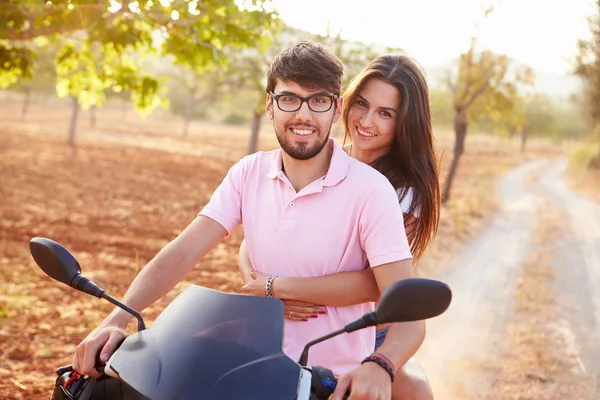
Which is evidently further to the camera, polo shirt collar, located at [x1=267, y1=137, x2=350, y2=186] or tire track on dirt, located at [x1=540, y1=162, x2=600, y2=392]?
tire track on dirt, located at [x1=540, y1=162, x2=600, y2=392]

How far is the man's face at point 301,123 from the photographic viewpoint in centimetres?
225

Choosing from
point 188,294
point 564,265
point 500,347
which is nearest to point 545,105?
point 564,265

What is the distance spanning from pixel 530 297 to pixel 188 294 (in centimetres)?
701

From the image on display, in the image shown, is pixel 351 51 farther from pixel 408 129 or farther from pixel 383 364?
pixel 383 364

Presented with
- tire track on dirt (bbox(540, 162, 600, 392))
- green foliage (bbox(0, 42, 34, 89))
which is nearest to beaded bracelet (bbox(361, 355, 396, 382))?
tire track on dirt (bbox(540, 162, 600, 392))

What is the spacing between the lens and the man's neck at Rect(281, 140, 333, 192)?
250 cm

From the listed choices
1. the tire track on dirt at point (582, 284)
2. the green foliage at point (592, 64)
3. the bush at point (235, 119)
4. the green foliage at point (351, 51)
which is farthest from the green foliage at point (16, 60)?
the bush at point (235, 119)

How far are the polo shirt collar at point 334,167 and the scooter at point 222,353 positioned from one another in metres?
0.73

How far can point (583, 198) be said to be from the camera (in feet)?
70.6

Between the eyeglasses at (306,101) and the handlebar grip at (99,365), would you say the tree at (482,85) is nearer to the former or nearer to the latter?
the eyeglasses at (306,101)

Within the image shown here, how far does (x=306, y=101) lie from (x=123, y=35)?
15.2 feet

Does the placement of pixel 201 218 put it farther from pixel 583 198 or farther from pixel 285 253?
pixel 583 198

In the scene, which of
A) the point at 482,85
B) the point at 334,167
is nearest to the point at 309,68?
the point at 334,167

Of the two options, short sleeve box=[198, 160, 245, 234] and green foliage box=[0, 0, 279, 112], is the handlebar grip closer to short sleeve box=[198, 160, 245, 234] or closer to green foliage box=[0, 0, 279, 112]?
short sleeve box=[198, 160, 245, 234]
